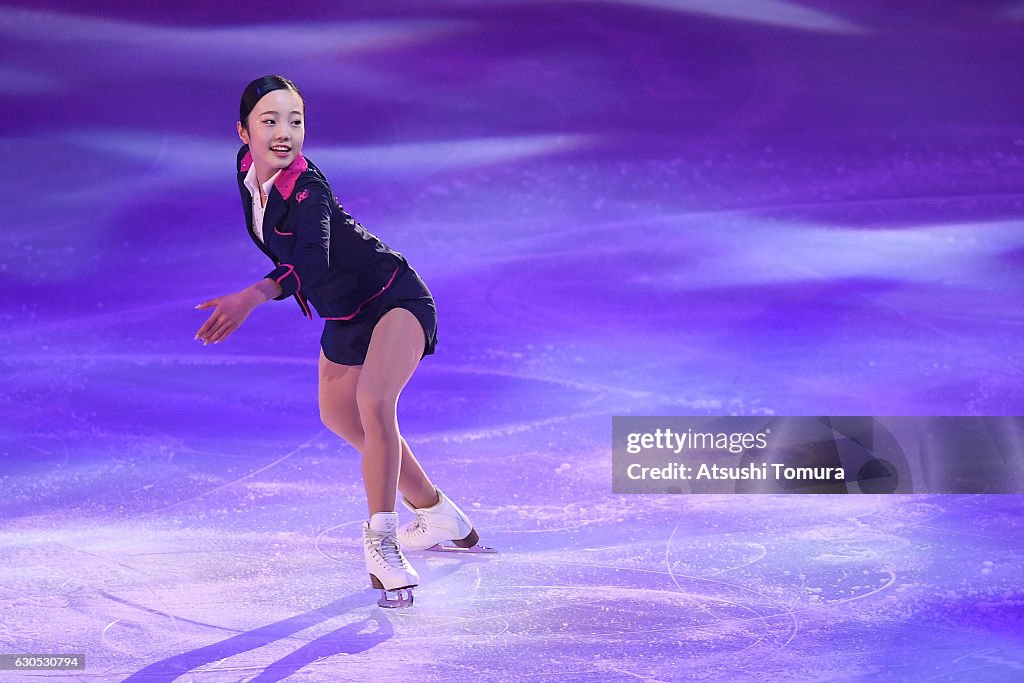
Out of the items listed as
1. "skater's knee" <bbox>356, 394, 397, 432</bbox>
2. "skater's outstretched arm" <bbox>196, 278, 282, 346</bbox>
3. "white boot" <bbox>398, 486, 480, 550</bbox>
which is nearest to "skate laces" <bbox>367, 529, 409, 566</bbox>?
"skater's knee" <bbox>356, 394, 397, 432</bbox>

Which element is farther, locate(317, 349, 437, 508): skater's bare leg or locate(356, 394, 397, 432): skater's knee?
locate(317, 349, 437, 508): skater's bare leg

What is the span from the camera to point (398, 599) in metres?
3.08

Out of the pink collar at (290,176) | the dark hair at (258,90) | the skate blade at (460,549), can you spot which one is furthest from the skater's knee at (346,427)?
the dark hair at (258,90)

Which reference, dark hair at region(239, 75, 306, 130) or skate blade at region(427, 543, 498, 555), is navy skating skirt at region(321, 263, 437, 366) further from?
skate blade at region(427, 543, 498, 555)

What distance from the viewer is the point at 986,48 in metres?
4.55

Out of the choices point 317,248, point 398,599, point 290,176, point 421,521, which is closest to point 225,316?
point 317,248

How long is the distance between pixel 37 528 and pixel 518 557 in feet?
5.30

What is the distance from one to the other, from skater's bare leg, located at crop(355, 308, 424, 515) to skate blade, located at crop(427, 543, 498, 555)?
55cm

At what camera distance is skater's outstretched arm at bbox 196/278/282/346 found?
2.63 m

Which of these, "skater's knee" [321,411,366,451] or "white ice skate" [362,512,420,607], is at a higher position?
"skater's knee" [321,411,366,451]

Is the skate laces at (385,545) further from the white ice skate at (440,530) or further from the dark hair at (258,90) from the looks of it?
the dark hair at (258,90)

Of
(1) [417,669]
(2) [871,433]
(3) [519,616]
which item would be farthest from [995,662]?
(2) [871,433]

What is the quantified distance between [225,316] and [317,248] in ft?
1.14

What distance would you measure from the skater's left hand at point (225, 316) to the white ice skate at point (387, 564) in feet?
2.41
